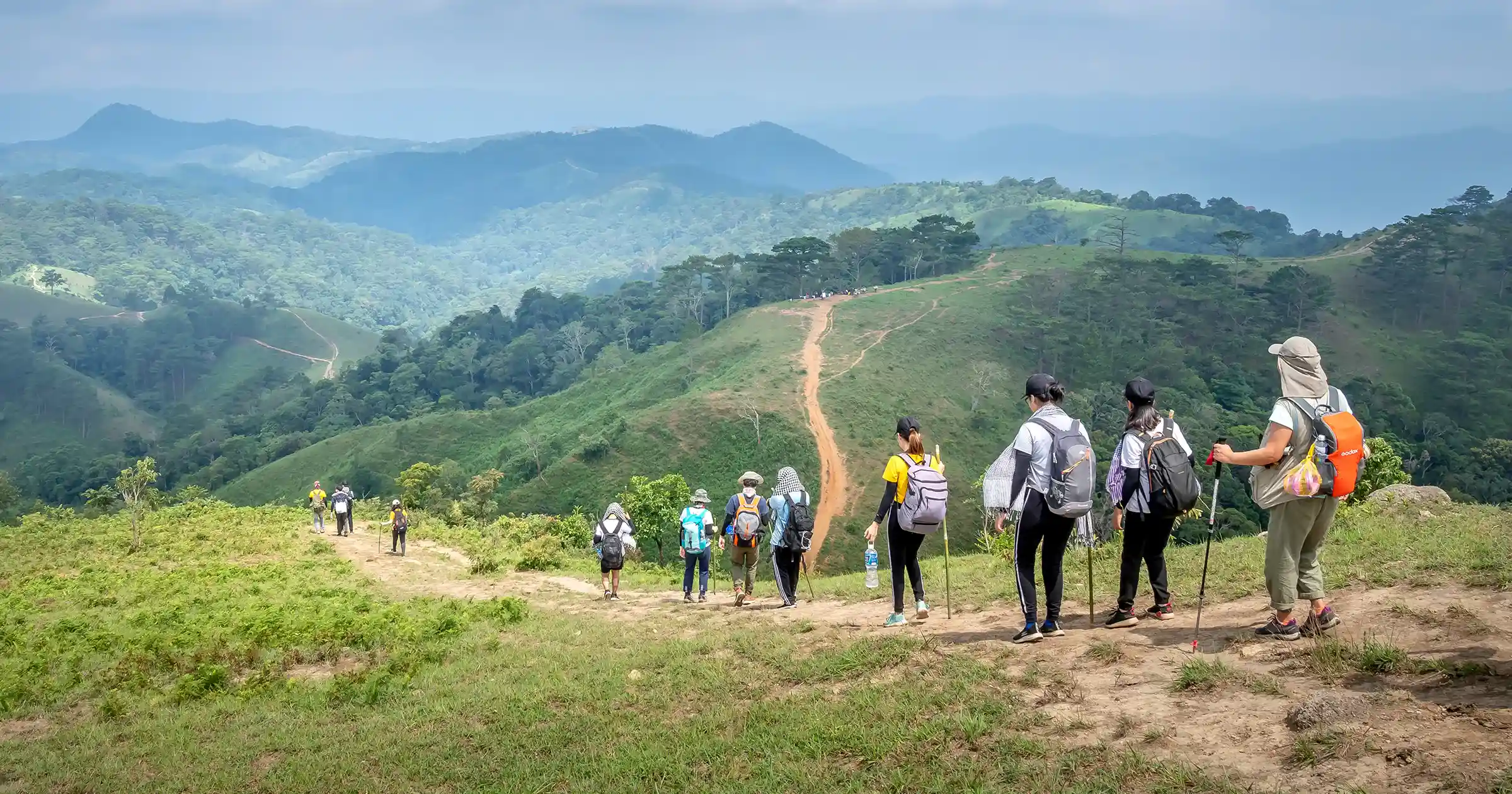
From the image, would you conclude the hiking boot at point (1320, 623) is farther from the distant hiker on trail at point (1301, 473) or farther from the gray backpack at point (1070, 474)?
the gray backpack at point (1070, 474)

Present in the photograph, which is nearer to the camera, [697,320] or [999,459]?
[999,459]

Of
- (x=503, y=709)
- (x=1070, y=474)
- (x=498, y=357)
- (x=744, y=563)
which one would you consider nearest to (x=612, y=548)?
(x=744, y=563)

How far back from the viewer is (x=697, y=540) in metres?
12.4

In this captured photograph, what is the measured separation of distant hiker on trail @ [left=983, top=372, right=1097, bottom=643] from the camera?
6578 millimetres

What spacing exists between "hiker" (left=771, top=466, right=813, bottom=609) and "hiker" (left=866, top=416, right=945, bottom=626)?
79.0 inches

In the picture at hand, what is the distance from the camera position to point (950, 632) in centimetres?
780

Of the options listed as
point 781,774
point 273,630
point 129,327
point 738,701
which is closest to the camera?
point 781,774

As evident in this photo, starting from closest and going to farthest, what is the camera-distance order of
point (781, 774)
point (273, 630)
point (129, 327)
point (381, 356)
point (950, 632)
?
1. point (781, 774)
2. point (950, 632)
3. point (273, 630)
4. point (381, 356)
5. point (129, 327)

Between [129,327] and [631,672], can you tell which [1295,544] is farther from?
[129,327]

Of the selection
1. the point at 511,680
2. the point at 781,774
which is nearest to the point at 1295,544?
the point at 781,774

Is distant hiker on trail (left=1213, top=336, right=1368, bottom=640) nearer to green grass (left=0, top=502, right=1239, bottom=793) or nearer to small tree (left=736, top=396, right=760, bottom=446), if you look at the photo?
green grass (left=0, top=502, right=1239, bottom=793)

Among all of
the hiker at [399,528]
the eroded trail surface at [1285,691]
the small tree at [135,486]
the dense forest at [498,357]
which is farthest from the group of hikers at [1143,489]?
the dense forest at [498,357]

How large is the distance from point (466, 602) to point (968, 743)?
9.91 meters

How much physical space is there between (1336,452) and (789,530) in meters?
5.98
